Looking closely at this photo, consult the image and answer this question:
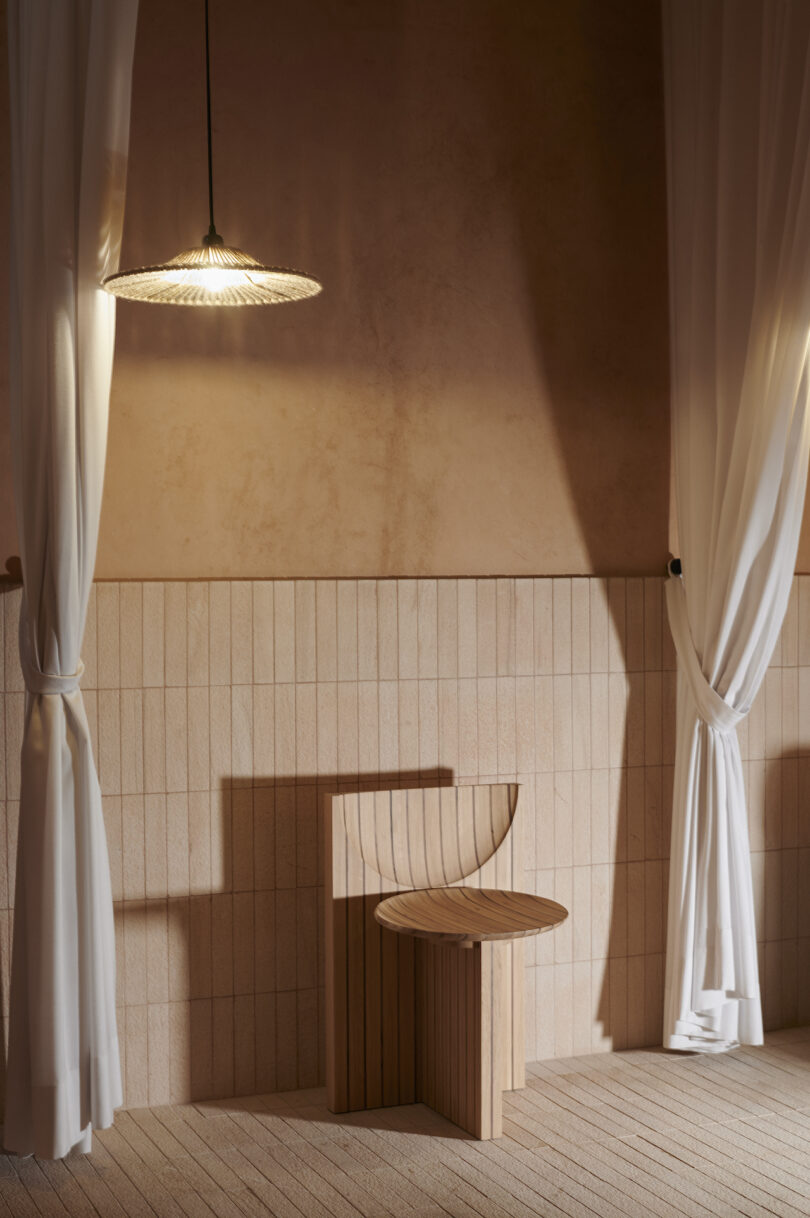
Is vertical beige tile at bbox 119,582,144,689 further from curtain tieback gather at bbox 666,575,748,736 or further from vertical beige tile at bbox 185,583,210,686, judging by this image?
curtain tieback gather at bbox 666,575,748,736

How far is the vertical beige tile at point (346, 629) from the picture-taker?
439 centimetres

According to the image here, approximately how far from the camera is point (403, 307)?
451 cm

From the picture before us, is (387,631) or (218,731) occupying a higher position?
(387,631)

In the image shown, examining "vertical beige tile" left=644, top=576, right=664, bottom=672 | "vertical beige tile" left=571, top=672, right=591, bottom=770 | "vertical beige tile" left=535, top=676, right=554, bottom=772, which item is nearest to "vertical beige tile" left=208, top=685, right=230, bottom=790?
"vertical beige tile" left=535, top=676, right=554, bottom=772

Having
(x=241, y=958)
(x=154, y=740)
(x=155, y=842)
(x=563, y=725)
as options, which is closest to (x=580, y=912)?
(x=563, y=725)

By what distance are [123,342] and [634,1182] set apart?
2848 millimetres

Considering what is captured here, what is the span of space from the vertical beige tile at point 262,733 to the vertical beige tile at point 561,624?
40.2 inches

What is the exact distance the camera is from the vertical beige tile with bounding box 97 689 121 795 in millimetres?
4121

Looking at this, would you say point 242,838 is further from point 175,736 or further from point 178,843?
point 175,736

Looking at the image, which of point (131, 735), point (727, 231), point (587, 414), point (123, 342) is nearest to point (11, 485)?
point (123, 342)

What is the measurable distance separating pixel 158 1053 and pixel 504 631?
1753 millimetres

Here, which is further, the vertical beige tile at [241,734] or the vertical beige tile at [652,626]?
the vertical beige tile at [652,626]

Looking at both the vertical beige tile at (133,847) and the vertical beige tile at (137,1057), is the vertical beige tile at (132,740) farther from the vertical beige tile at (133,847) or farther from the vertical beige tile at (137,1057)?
the vertical beige tile at (137,1057)

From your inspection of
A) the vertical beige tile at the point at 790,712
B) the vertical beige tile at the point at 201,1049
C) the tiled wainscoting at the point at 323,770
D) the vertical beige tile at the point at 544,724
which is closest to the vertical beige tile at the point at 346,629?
the tiled wainscoting at the point at 323,770
